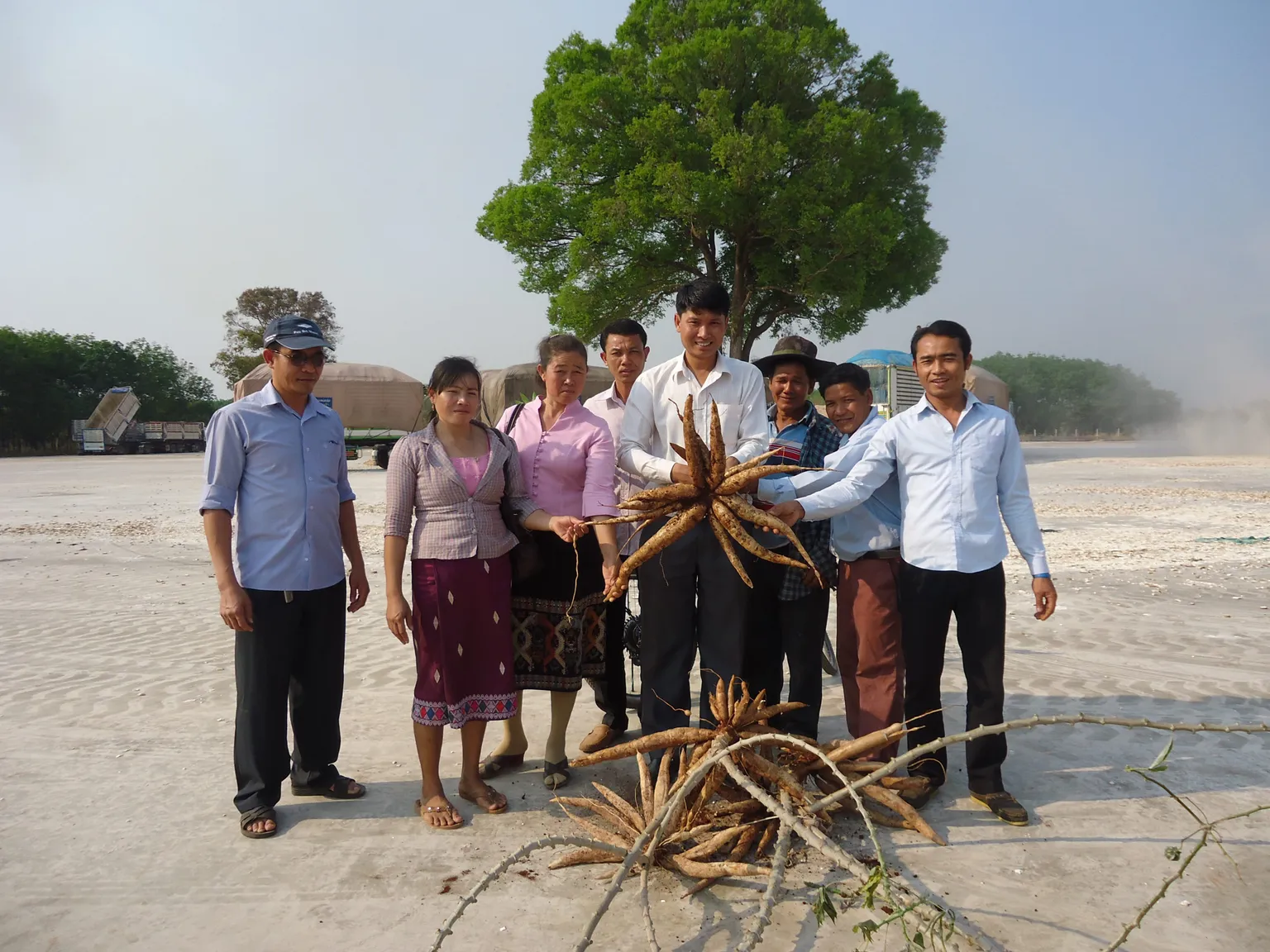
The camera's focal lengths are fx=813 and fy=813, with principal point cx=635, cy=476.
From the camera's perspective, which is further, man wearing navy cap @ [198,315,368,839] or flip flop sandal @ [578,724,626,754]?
flip flop sandal @ [578,724,626,754]

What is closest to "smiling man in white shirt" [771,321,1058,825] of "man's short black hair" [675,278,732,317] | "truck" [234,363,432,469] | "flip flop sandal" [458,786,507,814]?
"man's short black hair" [675,278,732,317]

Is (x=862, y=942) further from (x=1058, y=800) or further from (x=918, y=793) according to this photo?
(x=1058, y=800)

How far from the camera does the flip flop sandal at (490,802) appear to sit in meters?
3.46

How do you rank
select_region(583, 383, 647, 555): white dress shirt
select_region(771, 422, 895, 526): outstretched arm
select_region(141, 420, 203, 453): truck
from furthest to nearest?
select_region(141, 420, 203, 453): truck
select_region(583, 383, 647, 555): white dress shirt
select_region(771, 422, 895, 526): outstretched arm

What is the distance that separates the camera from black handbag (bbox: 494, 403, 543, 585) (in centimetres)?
355

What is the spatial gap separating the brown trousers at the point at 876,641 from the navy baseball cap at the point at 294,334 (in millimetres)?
2560

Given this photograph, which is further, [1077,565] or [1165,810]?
[1077,565]

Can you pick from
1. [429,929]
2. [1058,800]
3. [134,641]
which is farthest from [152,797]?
[1058,800]

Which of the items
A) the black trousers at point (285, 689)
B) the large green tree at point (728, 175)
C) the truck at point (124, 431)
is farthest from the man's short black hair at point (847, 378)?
the truck at point (124, 431)

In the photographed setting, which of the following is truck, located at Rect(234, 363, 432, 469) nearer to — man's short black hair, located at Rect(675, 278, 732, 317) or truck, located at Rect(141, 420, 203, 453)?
truck, located at Rect(141, 420, 203, 453)

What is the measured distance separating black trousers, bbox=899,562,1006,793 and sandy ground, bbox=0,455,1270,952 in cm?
28

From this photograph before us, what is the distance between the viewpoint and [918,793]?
3439 millimetres

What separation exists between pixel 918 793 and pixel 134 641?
225 inches

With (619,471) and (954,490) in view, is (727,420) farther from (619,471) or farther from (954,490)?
(954,490)
